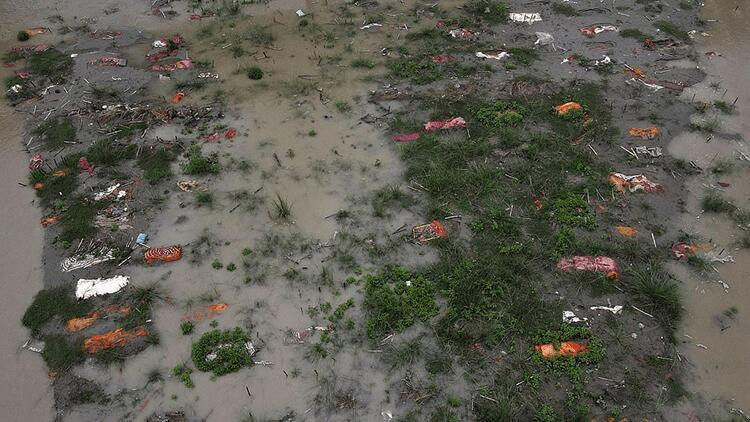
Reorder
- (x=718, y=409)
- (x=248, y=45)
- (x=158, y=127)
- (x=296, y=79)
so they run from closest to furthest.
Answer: (x=718, y=409)
(x=158, y=127)
(x=296, y=79)
(x=248, y=45)

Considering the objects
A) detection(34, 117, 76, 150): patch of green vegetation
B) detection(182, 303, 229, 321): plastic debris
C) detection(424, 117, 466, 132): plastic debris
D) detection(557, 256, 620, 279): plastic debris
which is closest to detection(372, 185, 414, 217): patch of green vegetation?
detection(424, 117, 466, 132): plastic debris

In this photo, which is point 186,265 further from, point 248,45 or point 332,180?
point 248,45

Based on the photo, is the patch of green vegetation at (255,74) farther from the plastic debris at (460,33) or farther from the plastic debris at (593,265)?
the plastic debris at (593,265)

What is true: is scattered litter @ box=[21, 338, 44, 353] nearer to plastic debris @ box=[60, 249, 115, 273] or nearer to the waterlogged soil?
the waterlogged soil

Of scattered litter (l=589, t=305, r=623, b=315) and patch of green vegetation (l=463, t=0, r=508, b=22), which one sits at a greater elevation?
patch of green vegetation (l=463, t=0, r=508, b=22)

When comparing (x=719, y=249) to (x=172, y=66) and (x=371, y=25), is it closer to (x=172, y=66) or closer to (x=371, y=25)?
(x=371, y=25)

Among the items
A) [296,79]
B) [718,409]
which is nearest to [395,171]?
[296,79]

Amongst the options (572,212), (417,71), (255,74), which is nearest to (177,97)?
(255,74)
